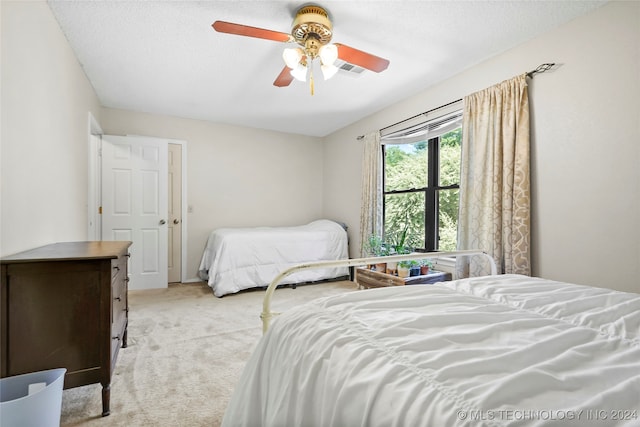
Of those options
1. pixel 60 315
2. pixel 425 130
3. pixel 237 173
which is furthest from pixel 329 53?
pixel 237 173

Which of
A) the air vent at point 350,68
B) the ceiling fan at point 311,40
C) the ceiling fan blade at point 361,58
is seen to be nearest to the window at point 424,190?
the air vent at point 350,68

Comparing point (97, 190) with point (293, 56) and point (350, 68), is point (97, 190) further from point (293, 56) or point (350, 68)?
point (350, 68)

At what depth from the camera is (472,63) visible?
8.96 feet

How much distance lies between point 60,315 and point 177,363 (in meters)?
0.86

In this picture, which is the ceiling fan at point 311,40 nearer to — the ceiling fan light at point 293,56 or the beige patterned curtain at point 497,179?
the ceiling fan light at point 293,56

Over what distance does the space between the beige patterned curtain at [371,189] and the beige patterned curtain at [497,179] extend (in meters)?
1.28

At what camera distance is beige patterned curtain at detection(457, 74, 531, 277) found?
2324 millimetres

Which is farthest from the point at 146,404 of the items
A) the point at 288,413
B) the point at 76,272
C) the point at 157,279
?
the point at 157,279

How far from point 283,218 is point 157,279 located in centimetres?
211

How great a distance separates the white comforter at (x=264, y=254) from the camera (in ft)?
12.1

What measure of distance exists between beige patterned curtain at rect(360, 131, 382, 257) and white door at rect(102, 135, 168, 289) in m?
2.74

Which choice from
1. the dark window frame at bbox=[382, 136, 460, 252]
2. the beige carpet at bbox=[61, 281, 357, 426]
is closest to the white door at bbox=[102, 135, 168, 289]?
the beige carpet at bbox=[61, 281, 357, 426]

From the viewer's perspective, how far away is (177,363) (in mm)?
2020

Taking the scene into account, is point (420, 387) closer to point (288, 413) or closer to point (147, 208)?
point (288, 413)
